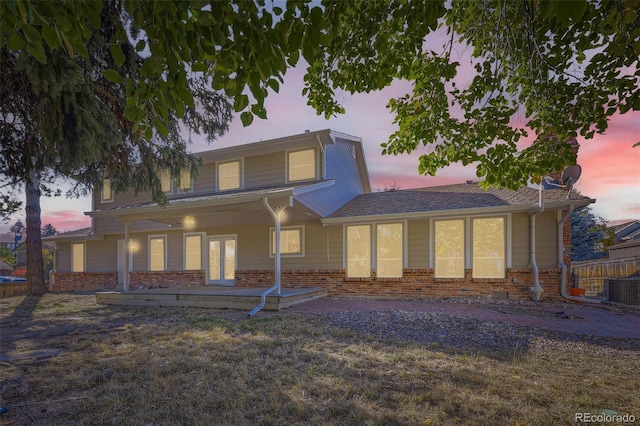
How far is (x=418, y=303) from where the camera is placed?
9680 mm

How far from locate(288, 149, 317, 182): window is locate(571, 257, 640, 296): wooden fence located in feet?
34.4

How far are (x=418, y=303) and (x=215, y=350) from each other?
6.39m

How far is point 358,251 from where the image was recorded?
467 inches

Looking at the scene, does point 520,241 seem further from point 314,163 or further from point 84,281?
point 84,281

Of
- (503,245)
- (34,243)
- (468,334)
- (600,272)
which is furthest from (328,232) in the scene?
(34,243)

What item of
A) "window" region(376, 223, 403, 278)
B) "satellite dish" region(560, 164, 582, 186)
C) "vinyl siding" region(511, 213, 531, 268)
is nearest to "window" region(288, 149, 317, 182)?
"window" region(376, 223, 403, 278)

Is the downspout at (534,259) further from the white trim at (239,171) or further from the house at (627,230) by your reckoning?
the house at (627,230)

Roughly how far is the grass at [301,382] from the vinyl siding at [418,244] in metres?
5.78

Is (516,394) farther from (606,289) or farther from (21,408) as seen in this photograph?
(606,289)

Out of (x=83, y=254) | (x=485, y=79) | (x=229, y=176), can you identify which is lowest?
(x=83, y=254)

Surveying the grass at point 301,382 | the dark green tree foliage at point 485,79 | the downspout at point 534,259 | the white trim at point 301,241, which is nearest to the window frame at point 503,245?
the downspout at point 534,259

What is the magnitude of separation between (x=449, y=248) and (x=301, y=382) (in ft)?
26.9

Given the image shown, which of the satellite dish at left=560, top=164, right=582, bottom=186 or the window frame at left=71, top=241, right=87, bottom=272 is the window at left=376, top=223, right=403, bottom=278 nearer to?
the satellite dish at left=560, top=164, right=582, bottom=186

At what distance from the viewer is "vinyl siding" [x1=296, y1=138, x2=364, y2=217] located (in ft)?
36.6
